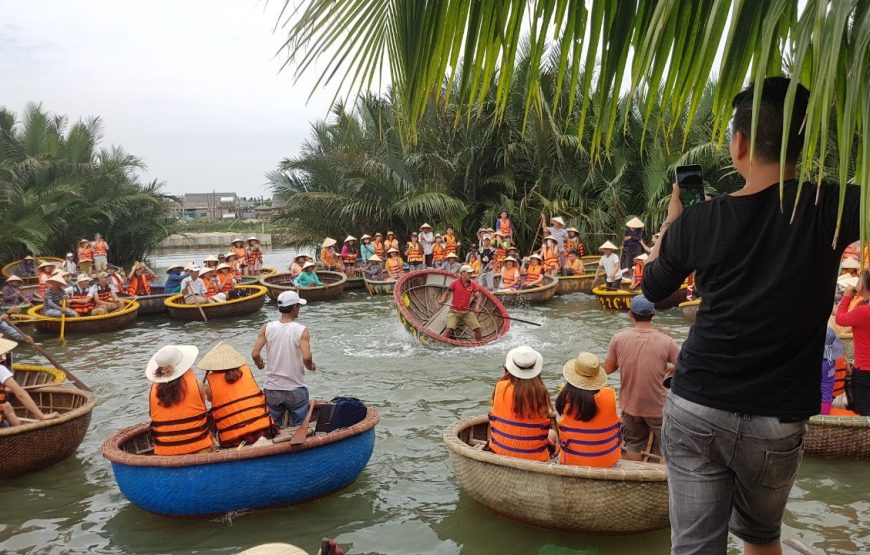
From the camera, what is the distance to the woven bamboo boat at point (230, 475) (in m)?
5.74

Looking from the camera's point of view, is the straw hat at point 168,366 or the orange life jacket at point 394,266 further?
the orange life jacket at point 394,266

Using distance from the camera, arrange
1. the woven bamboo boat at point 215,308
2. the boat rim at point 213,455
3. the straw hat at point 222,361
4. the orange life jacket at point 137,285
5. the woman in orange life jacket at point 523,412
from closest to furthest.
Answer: the woman in orange life jacket at point 523,412, the boat rim at point 213,455, the straw hat at point 222,361, the woven bamboo boat at point 215,308, the orange life jacket at point 137,285

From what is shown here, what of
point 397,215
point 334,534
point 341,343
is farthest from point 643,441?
point 397,215

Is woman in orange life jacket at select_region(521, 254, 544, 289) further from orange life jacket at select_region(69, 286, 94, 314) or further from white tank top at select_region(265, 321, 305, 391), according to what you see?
white tank top at select_region(265, 321, 305, 391)

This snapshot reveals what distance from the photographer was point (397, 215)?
2786cm

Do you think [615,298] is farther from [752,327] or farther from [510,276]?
[752,327]

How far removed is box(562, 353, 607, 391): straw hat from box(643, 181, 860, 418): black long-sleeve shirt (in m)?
3.37

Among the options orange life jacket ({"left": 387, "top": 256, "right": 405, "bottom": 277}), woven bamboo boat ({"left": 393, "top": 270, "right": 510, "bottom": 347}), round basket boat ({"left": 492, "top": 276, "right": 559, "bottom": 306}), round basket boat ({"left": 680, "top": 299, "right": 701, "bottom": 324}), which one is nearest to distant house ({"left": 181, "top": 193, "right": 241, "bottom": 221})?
orange life jacket ({"left": 387, "top": 256, "right": 405, "bottom": 277})

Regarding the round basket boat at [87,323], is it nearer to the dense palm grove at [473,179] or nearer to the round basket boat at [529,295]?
the round basket boat at [529,295]

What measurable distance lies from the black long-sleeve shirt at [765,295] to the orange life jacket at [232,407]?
4.99 metres

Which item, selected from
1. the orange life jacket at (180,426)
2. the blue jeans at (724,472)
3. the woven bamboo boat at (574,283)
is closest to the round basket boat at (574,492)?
the orange life jacket at (180,426)

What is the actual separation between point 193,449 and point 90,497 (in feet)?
5.10

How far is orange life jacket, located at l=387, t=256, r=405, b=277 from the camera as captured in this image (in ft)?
72.7

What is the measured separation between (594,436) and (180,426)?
3395 mm
